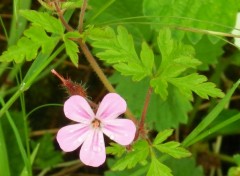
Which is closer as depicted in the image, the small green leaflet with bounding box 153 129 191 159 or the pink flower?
the pink flower

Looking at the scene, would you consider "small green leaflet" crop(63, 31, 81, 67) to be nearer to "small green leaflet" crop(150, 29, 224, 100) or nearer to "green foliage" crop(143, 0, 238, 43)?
"small green leaflet" crop(150, 29, 224, 100)

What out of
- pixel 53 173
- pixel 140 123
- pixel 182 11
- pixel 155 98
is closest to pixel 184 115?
pixel 155 98

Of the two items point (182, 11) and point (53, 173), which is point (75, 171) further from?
point (182, 11)

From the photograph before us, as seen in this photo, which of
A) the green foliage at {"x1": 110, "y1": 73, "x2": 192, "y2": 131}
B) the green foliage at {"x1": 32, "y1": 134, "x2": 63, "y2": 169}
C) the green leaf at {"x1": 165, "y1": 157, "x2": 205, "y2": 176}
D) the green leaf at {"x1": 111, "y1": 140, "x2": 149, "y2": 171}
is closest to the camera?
the green leaf at {"x1": 111, "y1": 140, "x2": 149, "y2": 171}

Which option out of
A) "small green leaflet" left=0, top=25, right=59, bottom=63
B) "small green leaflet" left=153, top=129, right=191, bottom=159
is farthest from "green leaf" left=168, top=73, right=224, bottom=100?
"small green leaflet" left=0, top=25, right=59, bottom=63

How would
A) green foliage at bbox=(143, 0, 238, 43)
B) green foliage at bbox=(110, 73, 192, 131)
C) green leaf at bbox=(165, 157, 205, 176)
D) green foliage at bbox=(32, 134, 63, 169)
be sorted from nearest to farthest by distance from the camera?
green foliage at bbox=(143, 0, 238, 43), green leaf at bbox=(165, 157, 205, 176), green foliage at bbox=(110, 73, 192, 131), green foliage at bbox=(32, 134, 63, 169)

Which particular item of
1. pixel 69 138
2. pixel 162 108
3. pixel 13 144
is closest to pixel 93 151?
pixel 69 138

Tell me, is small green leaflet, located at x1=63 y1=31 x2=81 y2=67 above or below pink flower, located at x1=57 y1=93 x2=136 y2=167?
above
